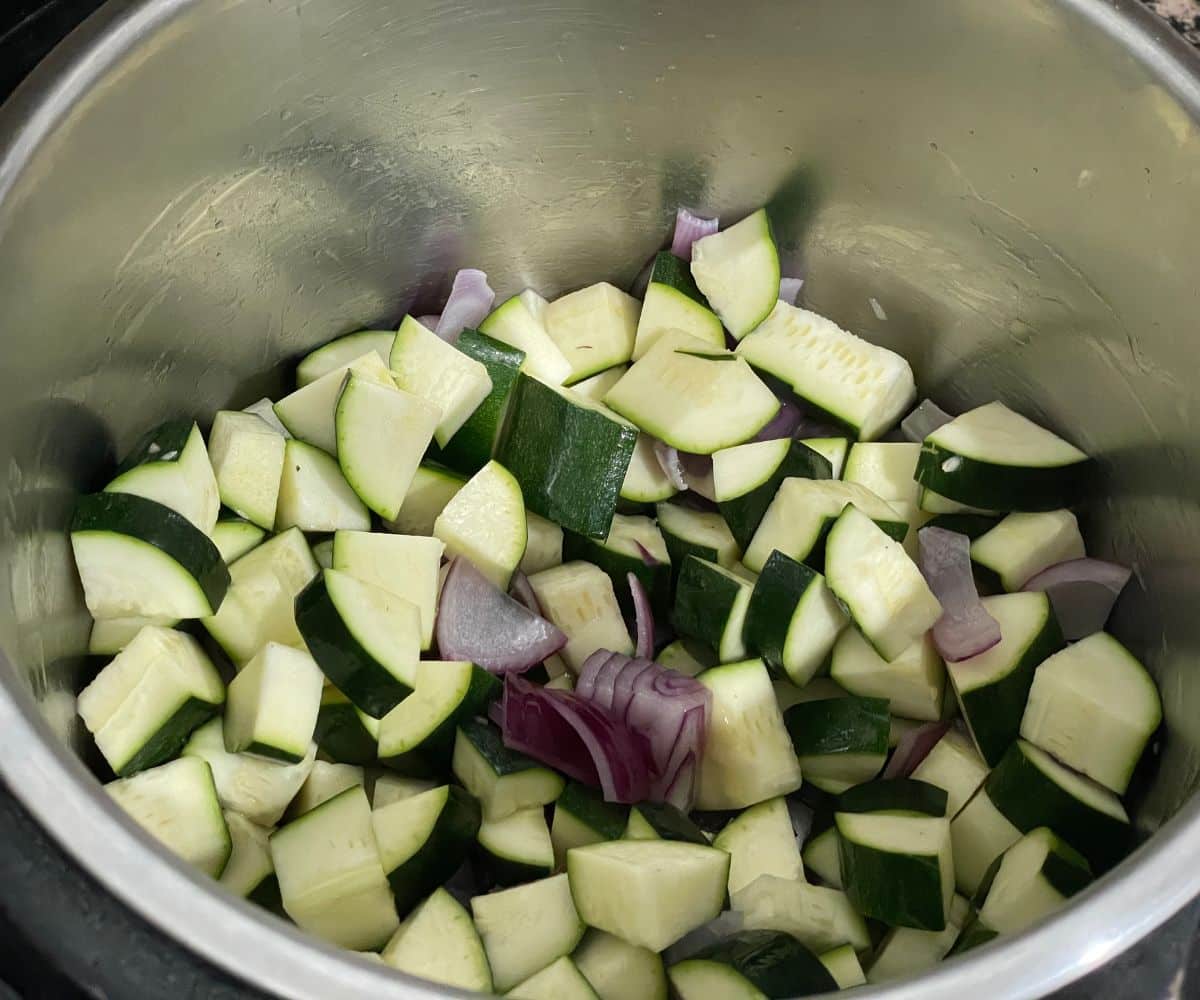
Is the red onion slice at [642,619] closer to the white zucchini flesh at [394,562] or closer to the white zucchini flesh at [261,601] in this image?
the white zucchini flesh at [394,562]

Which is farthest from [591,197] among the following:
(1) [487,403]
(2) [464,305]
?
(1) [487,403]

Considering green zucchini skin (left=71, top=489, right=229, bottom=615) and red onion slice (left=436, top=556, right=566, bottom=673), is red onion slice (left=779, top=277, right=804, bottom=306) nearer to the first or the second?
red onion slice (left=436, top=556, right=566, bottom=673)

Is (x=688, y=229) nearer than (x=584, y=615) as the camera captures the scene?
No

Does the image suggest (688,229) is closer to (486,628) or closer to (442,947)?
(486,628)

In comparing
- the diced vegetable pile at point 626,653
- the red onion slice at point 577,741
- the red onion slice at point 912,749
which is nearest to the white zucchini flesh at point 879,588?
the diced vegetable pile at point 626,653

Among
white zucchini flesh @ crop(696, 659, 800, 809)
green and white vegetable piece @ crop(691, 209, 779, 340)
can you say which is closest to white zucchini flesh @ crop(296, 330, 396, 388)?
green and white vegetable piece @ crop(691, 209, 779, 340)

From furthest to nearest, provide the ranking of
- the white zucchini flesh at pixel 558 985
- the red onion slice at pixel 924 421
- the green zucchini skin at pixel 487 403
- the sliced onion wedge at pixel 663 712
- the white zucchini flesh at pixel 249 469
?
the red onion slice at pixel 924 421 → the green zucchini skin at pixel 487 403 → the white zucchini flesh at pixel 249 469 → the sliced onion wedge at pixel 663 712 → the white zucchini flesh at pixel 558 985
